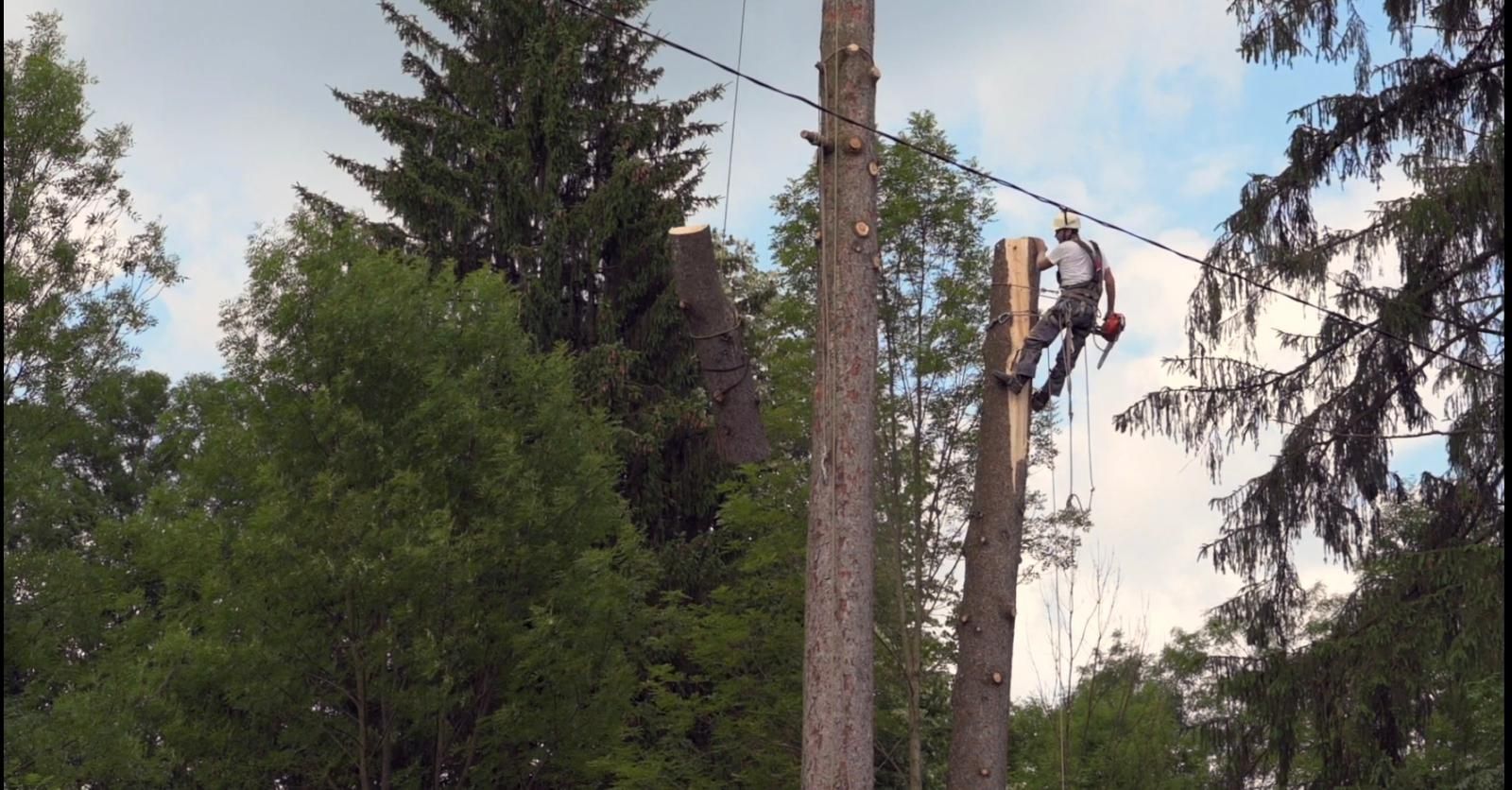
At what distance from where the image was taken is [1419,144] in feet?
40.0

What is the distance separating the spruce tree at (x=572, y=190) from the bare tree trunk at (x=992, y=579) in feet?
32.4

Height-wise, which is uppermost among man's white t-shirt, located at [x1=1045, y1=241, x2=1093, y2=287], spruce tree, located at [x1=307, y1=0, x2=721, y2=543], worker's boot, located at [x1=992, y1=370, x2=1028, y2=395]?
spruce tree, located at [x1=307, y1=0, x2=721, y2=543]

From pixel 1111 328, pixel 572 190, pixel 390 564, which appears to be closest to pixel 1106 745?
pixel 572 190

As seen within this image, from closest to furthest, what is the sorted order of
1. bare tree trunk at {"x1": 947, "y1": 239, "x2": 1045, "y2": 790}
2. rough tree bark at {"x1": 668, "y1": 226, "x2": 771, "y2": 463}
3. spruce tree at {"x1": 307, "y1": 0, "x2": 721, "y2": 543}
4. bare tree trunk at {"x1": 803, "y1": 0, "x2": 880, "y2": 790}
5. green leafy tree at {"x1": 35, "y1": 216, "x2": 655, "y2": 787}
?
bare tree trunk at {"x1": 803, "y1": 0, "x2": 880, "y2": 790} < rough tree bark at {"x1": 668, "y1": 226, "x2": 771, "y2": 463} < bare tree trunk at {"x1": 947, "y1": 239, "x2": 1045, "y2": 790} < green leafy tree at {"x1": 35, "y1": 216, "x2": 655, "y2": 787} < spruce tree at {"x1": 307, "y1": 0, "x2": 721, "y2": 543}

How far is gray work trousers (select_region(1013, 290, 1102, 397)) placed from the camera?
936 cm

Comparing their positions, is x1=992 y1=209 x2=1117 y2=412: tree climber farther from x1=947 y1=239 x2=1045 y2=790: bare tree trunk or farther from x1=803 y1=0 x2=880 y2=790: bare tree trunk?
x1=803 y1=0 x2=880 y2=790: bare tree trunk

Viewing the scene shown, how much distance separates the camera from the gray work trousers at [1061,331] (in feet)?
30.7

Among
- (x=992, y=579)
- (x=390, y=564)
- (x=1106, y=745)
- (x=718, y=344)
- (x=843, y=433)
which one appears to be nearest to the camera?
(x=843, y=433)

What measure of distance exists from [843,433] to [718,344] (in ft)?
4.45

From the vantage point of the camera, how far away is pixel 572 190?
21547 mm

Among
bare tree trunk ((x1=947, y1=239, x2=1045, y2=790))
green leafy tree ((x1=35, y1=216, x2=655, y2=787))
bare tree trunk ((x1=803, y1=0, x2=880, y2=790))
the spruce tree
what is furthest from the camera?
the spruce tree

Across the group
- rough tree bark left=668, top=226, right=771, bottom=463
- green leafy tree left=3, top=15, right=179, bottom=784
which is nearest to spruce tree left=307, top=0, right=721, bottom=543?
green leafy tree left=3, top=15, right=179, bottom=784

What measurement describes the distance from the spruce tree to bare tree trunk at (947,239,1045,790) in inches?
389

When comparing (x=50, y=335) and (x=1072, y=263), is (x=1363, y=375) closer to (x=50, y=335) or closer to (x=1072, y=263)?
(x=1072, y=263)
